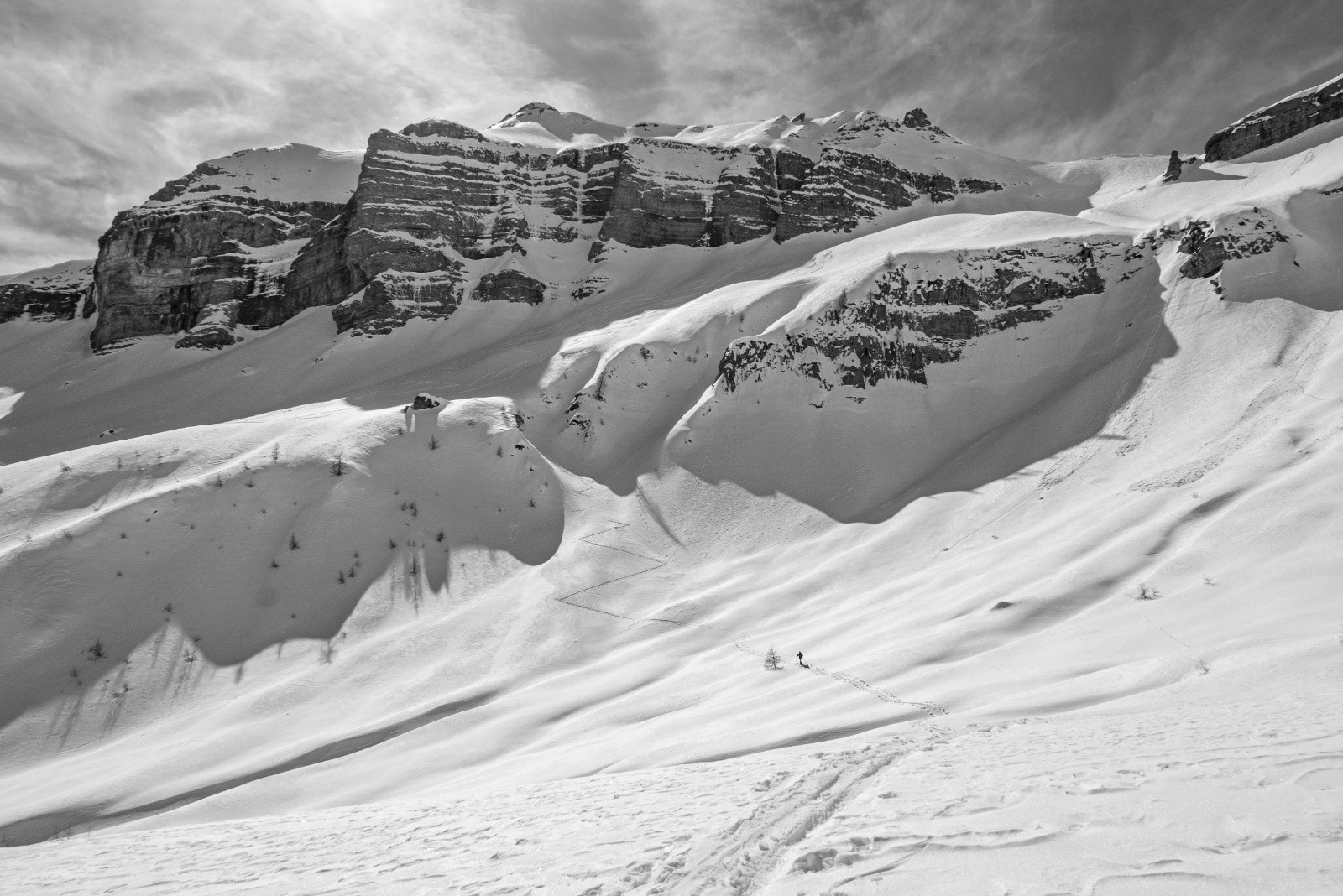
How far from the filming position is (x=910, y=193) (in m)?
78.3

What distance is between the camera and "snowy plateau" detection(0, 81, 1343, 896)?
277 inches

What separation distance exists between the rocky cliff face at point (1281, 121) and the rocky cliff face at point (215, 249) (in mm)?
85162

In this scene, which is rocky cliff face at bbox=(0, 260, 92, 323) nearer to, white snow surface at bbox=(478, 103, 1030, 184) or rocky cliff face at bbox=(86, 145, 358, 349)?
rocky cliff face at bbox=(86, 145, 358, 349)

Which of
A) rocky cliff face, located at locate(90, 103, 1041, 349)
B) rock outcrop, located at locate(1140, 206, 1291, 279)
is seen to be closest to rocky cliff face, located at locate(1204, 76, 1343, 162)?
rocky cliff face, located at locate(90, 103, 1041, 349)

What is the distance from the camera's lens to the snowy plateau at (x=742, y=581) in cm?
705

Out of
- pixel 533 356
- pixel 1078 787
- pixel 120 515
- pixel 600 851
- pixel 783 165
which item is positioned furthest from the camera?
pixel 783 165

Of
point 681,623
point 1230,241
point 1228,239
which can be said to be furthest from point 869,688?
point 1228,239

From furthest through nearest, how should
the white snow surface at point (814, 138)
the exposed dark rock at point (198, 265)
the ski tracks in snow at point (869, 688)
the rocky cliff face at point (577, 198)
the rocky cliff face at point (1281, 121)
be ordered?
the white snow surface at point (814, 138) < the exposed dark rock at point (198, 265) < the rocky cliff face at point (577, 198) < the rocky cliff face at point (1281, 121) < the ski tracks in snow at point (869, 688)

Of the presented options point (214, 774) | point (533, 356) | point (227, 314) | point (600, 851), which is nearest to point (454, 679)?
point (214, 774)

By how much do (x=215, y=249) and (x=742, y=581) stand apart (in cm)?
8030

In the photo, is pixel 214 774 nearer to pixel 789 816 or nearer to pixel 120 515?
pixel 120 515

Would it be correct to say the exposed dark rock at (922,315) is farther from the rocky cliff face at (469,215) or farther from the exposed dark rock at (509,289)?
the exposed dark rock at (509,289)

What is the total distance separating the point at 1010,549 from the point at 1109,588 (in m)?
4.94

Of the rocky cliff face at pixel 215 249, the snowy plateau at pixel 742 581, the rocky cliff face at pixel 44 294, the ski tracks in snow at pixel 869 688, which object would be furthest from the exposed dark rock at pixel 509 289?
the rocky cliff face at pixel 44 294
